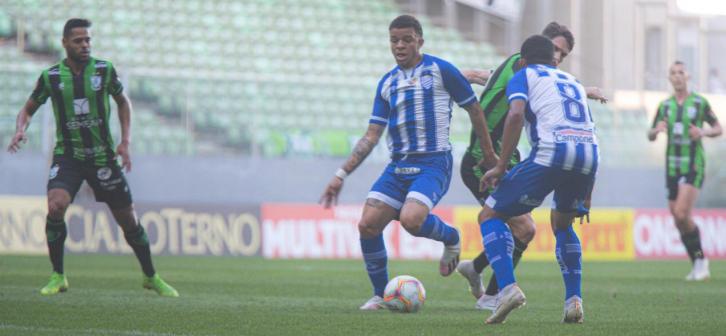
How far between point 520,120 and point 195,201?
1583cm

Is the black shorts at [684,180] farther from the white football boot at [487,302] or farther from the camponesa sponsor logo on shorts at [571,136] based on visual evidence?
the camponesa sponsor logo on shorts at [571,136]

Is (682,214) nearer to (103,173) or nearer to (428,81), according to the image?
(428,81)

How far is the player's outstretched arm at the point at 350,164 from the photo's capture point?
28.2 feet

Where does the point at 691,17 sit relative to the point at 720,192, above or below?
above

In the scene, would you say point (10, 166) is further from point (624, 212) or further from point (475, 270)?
point (475, 270)

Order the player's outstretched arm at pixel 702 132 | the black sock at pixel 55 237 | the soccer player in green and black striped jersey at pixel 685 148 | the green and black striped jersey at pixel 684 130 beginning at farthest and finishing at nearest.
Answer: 1. the green and black striped jersey at pixel 684 130
2. the soccer player in green and black striped jersey at pixel 685 148
3. the player's outstretched arm at pixel 702 132
4. the black sock at pixel 55 237

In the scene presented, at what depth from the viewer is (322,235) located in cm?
2147

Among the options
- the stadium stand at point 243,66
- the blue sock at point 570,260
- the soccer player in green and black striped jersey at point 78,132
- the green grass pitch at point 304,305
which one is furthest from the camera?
the stadium stand at point 243,66

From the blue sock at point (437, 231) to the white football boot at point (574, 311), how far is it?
1.32m

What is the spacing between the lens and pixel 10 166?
71.3 ft

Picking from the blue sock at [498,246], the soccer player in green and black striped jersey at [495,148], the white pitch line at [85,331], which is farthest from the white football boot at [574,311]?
the white pitch line at [85,331]

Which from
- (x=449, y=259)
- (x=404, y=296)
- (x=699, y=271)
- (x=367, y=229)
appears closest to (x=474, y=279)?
(x=449, y=259)

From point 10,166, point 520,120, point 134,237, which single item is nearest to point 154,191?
point 10,166

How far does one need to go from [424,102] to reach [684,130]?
726 cm
